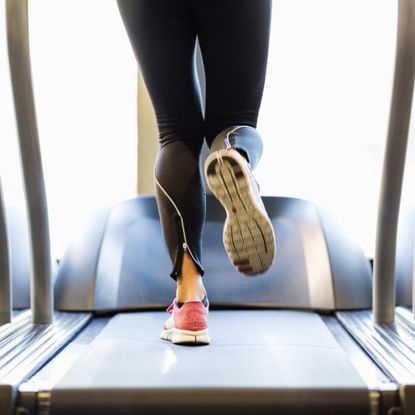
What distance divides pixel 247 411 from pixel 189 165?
1.58ft

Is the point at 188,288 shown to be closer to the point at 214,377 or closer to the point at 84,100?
the point at 214,377

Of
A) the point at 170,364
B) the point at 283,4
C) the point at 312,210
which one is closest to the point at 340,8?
the point at 283,4

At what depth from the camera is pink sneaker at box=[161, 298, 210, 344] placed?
1110mm

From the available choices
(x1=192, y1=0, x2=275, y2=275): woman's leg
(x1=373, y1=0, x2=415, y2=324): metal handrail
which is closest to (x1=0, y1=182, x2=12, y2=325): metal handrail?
(x1=192, y1=0, x2=275, y2=275): woman's leg

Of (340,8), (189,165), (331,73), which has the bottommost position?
(189,165)

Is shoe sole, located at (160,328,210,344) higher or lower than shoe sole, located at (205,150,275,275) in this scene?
lower

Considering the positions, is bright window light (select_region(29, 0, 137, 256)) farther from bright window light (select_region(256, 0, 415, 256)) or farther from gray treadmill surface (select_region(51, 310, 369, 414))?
gray treadmill surface (select_region(51, 310, 369, 414))

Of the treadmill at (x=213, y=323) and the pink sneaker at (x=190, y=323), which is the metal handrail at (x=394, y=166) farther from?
the pink sneaker at (x=190, y=323)

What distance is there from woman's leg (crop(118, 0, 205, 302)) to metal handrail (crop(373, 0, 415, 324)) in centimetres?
53

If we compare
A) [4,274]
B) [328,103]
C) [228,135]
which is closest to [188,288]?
[228,135]

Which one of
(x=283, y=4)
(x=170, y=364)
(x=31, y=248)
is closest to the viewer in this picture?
(x=170, y=364)

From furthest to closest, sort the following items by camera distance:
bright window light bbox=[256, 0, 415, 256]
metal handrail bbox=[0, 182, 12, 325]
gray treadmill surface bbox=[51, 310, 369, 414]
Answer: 1. bright window light bbox=[256, 0, 415, 256]
2. metal handrail bbox=[0, 182, 12, 325]
3. gray treadmill surface bbox=[51, 310, 369, 414]

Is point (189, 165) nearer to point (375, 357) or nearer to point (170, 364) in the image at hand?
point (170, 364)

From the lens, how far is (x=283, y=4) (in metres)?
2.12
